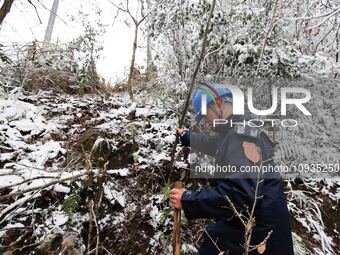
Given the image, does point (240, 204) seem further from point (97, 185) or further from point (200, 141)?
point (97, 185)

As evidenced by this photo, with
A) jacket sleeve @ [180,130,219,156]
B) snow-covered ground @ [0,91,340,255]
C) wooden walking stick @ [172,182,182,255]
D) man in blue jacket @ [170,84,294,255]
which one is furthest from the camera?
jacket sleeve @ [180,130,219,156]

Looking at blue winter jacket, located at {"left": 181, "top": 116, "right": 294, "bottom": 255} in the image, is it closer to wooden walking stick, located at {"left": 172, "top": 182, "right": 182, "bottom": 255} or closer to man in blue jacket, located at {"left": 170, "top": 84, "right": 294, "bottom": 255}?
man in blue jacket, located at {"left": 170, "top": 84, "right": 294, "bottom": 255}

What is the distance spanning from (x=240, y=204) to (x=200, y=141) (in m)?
1.07

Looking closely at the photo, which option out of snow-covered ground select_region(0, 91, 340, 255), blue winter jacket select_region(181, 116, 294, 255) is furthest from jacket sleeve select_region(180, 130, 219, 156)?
blue winter jacket select_region(181, 116, 294, 255)

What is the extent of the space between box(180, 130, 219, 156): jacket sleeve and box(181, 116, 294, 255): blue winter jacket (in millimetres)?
700

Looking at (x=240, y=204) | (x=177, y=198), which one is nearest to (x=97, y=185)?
(x=177, y=198)

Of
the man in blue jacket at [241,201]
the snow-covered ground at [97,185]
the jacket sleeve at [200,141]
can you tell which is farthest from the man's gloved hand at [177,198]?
the snow-covered ground at [97,185]

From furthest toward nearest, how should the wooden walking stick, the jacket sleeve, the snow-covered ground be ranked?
the jacket sleeve < the snow-covered ground < the wooden walking stick

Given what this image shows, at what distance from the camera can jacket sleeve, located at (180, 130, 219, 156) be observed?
264cm

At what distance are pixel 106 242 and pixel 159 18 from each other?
305cm

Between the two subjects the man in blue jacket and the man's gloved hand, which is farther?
the man's gloved hand

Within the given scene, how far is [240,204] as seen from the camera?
1657 millimetres

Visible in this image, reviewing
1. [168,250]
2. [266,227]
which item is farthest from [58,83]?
[266,227]

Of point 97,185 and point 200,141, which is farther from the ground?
point 200,141
